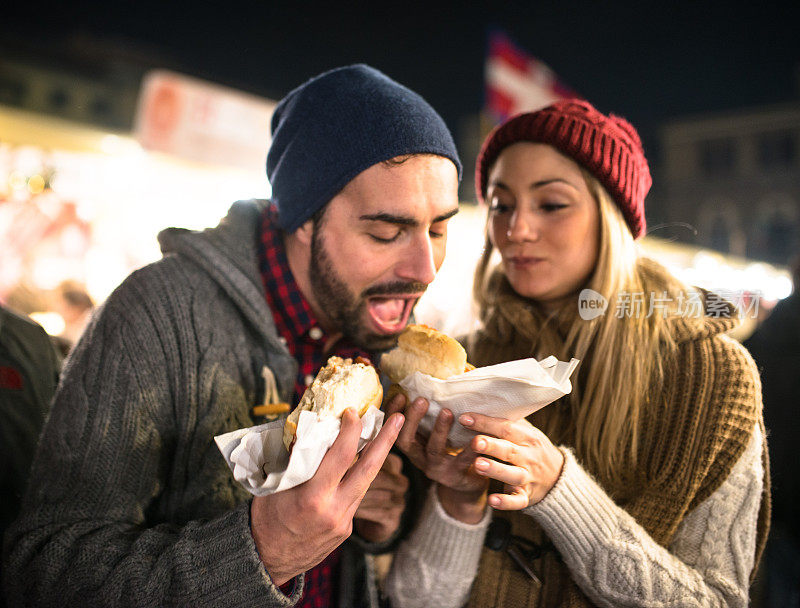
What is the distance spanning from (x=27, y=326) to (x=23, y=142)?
4.01 m

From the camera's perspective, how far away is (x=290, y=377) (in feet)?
5.77

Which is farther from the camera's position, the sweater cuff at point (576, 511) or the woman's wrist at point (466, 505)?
the woman's wrist at point (466, 505)

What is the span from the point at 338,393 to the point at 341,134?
3.05 ft

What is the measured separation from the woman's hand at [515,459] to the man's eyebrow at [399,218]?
0.62 metres

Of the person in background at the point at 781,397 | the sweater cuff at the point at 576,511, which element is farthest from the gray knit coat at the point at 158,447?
the person in background at the point at 781,397

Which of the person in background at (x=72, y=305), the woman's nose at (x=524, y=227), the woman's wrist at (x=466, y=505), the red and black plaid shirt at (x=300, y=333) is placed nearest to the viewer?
the woman's nose at (x=524, y=227)

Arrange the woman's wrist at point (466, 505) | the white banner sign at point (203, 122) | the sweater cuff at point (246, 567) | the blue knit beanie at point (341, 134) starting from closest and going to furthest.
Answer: the sweater cuff at point (246, 567) → the woman's wrist at point (466, 505) → the blue knit beanie at point (341, 134) → the white banner sign at point (203, 122)

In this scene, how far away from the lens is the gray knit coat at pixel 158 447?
130 cm

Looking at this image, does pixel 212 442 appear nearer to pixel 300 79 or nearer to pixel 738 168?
pixel 300 79

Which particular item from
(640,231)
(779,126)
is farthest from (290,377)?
(779,126)

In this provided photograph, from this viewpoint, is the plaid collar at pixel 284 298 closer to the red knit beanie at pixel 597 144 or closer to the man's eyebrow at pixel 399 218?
the man's eyebrow at pixel 399 218

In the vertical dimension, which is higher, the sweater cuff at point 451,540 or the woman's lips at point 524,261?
the woman's lips at point 524,261

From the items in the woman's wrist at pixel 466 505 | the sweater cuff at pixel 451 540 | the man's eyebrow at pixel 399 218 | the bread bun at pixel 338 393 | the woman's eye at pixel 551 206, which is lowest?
the sweater cuff at pixel 451 540

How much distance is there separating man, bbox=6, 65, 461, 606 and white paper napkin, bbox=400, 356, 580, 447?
0.12m
